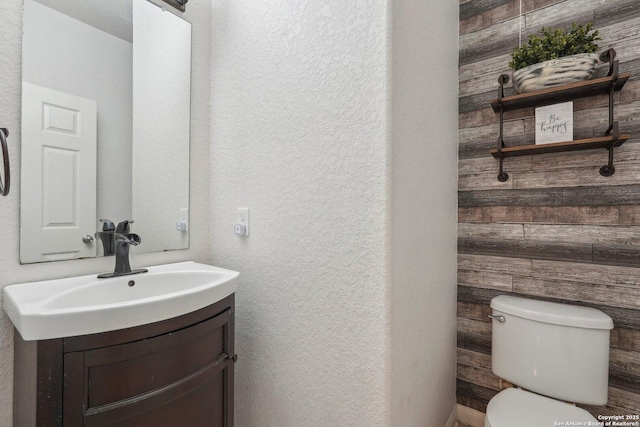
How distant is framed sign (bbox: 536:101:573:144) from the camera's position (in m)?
1.43

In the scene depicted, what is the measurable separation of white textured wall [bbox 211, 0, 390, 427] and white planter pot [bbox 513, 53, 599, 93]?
34.4 inches

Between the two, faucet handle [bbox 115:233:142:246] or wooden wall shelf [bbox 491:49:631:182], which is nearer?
faucet handle [bbox 115:233:142:246]

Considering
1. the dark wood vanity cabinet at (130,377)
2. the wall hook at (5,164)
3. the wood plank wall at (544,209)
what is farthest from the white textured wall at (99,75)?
the wood plank wall at (544,209)

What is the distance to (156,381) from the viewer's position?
2.88 ft

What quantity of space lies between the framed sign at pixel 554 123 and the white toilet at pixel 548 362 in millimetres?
789

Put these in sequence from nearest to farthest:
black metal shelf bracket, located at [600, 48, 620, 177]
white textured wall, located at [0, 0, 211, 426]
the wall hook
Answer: the wall hook, white textured wall, located at [0, 0, 211, 426], black metal shelf bracket, located at [600, 48, 620, 177]

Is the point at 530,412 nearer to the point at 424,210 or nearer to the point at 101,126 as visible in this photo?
the point at 424,210

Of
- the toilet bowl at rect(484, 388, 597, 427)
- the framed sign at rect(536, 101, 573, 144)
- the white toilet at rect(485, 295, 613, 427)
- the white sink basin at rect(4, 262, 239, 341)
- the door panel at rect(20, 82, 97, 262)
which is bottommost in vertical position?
the toilet bowl at rect(484, 388, 597, 427)

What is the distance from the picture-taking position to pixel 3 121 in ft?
3.24

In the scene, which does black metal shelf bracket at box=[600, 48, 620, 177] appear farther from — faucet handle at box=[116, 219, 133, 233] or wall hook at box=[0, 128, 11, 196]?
wall hook at box=[0, 128, 11, 196]

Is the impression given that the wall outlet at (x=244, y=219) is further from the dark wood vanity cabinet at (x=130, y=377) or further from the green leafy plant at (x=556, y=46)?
the green leafy plant at (x=556, y=46)

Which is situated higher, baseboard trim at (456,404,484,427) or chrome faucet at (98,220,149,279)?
chrome faucet at (98,220,149,279)

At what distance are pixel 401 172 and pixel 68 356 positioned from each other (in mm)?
1104

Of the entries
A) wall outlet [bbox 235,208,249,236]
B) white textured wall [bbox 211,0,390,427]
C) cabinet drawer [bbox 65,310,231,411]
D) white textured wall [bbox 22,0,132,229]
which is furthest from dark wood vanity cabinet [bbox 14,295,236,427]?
white textured wall [bbox 22,0,132,229]
